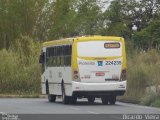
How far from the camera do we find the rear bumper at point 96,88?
32.4 m

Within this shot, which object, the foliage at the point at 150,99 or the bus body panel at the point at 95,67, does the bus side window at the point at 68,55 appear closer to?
the bus body panel at the point at 95,67

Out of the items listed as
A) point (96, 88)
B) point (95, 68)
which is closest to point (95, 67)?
point (95, 68)

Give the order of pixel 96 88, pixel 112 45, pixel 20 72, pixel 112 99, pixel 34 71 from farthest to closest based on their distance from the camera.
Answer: pixel 20 72, pixel 34 71, pixel 112 99, pixel 112 45, pixel 96 88

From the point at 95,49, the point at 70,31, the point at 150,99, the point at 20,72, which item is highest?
the point at 70,31

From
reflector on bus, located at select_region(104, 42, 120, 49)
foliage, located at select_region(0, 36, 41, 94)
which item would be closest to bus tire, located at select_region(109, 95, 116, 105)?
reflector on bus, located at select_region(104, 42, 120, 49)

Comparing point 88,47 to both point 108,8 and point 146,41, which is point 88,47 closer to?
point 146,41

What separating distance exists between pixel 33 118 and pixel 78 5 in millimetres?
57734

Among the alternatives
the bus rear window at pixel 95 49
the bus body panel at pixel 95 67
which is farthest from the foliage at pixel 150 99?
the bus rear window at pixel 95 49

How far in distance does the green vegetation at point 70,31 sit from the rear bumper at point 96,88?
6.80ft

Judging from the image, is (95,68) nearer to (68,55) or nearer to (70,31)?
(68,55)

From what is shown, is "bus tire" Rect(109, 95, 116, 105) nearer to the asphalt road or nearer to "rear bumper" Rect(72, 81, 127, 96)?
"rear bumper" Rect(72, 81, 127, 96)

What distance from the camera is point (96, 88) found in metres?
32.4

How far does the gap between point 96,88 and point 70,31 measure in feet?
123

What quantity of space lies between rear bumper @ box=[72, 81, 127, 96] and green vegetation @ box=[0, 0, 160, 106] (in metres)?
2.07
